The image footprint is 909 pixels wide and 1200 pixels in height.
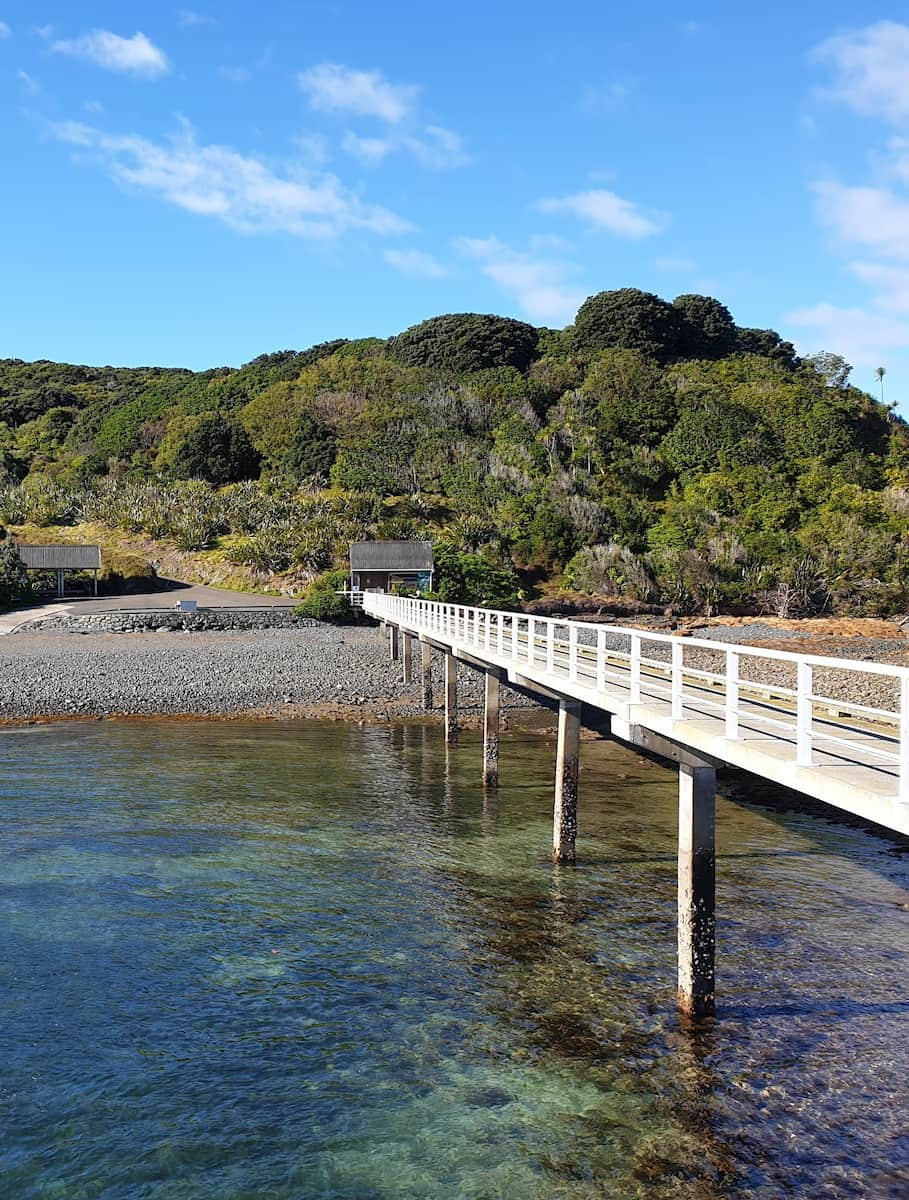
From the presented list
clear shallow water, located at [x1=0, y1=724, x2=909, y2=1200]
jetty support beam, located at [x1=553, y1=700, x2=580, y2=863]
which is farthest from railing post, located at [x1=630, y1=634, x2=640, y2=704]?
jetty support beam, located at [x1=553, y1=700, x2=580, y2=863]

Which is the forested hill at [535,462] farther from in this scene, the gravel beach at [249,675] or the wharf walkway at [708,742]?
the wharf walkway at [708,742]

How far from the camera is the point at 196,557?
68688 millimetres

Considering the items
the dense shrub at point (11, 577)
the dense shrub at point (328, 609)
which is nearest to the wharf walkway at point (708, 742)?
the dense shrub at point (328, 609)

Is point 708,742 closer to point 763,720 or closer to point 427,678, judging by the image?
point 763,720

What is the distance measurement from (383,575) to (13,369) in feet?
414

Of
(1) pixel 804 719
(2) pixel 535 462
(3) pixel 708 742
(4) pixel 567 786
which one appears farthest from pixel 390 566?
(1) pixel 804 719

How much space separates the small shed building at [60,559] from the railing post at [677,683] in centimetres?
5346

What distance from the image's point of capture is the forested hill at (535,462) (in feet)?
212

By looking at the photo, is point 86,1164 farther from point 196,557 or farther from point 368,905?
point 196,557

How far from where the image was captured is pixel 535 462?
85500 mm

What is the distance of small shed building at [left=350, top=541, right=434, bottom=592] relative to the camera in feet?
176

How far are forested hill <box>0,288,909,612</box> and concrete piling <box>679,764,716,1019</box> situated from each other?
149 ft

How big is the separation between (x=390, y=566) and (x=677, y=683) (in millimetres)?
44397

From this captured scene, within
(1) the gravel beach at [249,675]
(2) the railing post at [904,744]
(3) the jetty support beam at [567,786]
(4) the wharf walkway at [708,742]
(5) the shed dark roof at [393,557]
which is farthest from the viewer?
(5) the shed dark roof at [393,557]
